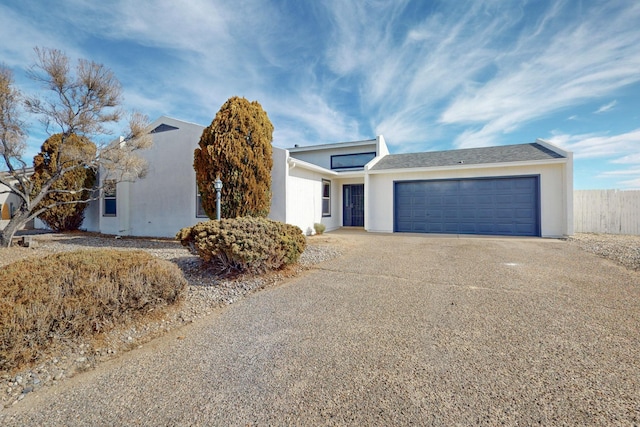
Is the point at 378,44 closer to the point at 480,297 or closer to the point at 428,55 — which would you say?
the point at 428,55

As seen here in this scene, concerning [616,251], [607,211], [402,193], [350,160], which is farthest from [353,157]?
[616,251]

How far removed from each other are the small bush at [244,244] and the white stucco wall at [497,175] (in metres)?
7.87

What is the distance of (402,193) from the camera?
13.0 metres

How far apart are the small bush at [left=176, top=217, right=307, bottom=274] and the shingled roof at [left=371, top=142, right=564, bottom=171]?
8653mm

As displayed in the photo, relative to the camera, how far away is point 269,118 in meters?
9.98

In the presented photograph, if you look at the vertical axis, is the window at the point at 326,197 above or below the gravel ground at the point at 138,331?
above

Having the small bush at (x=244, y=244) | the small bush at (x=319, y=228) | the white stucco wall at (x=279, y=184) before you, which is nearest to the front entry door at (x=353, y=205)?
the small bush at (x=319, y=228)

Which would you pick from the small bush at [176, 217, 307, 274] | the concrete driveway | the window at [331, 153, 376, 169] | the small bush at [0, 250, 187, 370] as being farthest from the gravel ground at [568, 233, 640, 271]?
the window at [331, 153, 376, 169]

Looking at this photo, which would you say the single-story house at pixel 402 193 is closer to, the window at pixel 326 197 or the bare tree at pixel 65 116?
the window at pixel 326 197

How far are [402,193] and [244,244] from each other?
31.7 feet

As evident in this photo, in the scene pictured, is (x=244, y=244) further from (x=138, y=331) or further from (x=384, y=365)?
(x=384, y=365)

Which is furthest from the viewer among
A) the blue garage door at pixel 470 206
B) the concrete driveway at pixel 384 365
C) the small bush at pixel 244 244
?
the blue garage door at pixel 470 206

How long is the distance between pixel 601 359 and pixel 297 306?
3.26 m

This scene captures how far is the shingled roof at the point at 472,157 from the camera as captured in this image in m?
11.2
